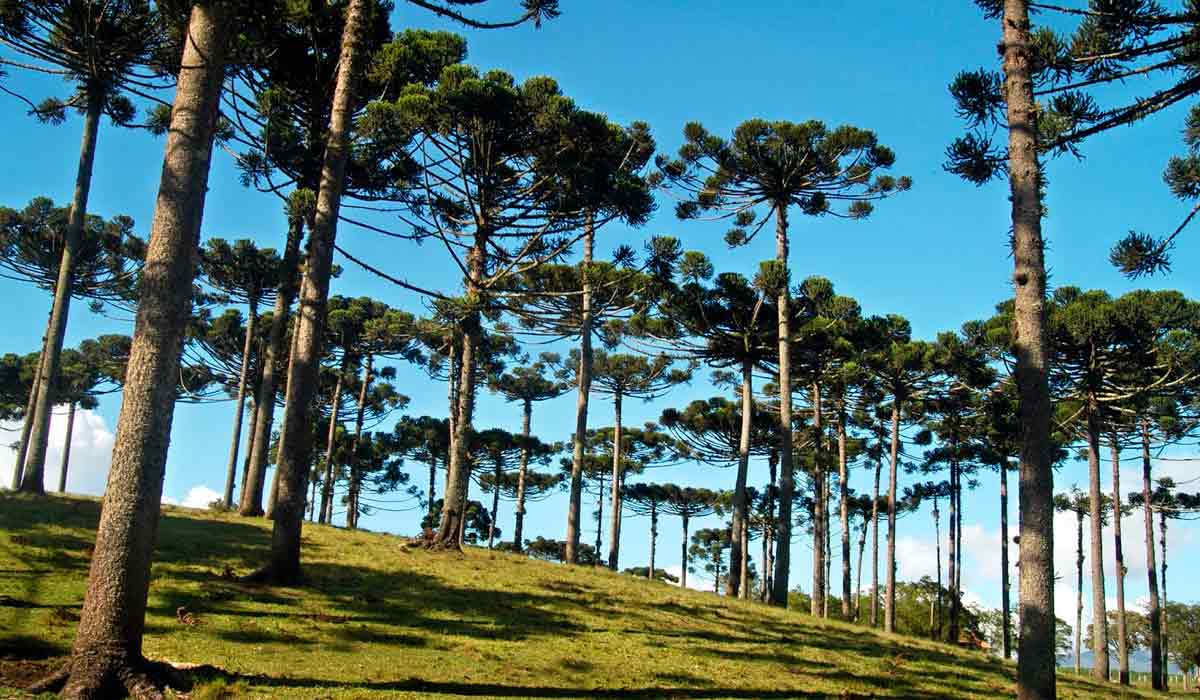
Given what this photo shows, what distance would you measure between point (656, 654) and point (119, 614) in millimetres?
6961

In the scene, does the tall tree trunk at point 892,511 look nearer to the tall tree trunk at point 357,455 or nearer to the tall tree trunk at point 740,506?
the tall tree trunk at point 740,506

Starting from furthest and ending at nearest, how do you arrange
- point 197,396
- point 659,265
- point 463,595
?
point 197,396 < point 659,265 < point 463,595

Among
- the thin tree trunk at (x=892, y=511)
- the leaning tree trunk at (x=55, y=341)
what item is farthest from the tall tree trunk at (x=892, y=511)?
the leaning tree trunk at (x=55, y=341)

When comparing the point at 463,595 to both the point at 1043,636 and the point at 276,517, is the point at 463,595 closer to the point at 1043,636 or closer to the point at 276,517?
the point at 276,517

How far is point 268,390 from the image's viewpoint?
2183 cm

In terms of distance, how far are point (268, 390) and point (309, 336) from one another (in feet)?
33.8

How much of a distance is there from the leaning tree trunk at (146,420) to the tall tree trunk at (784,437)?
1935 centimetres

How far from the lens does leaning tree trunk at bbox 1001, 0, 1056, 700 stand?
8.20m

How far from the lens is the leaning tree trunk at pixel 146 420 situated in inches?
261

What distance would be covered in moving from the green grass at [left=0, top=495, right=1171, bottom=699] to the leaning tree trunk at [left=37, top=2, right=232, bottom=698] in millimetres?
669

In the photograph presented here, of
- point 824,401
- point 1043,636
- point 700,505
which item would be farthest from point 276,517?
point 700,505

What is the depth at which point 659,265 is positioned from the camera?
20641 mm

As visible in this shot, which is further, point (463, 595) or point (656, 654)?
→ point (463, 595)

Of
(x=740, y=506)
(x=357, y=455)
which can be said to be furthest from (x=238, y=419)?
(x=740, y=506)
